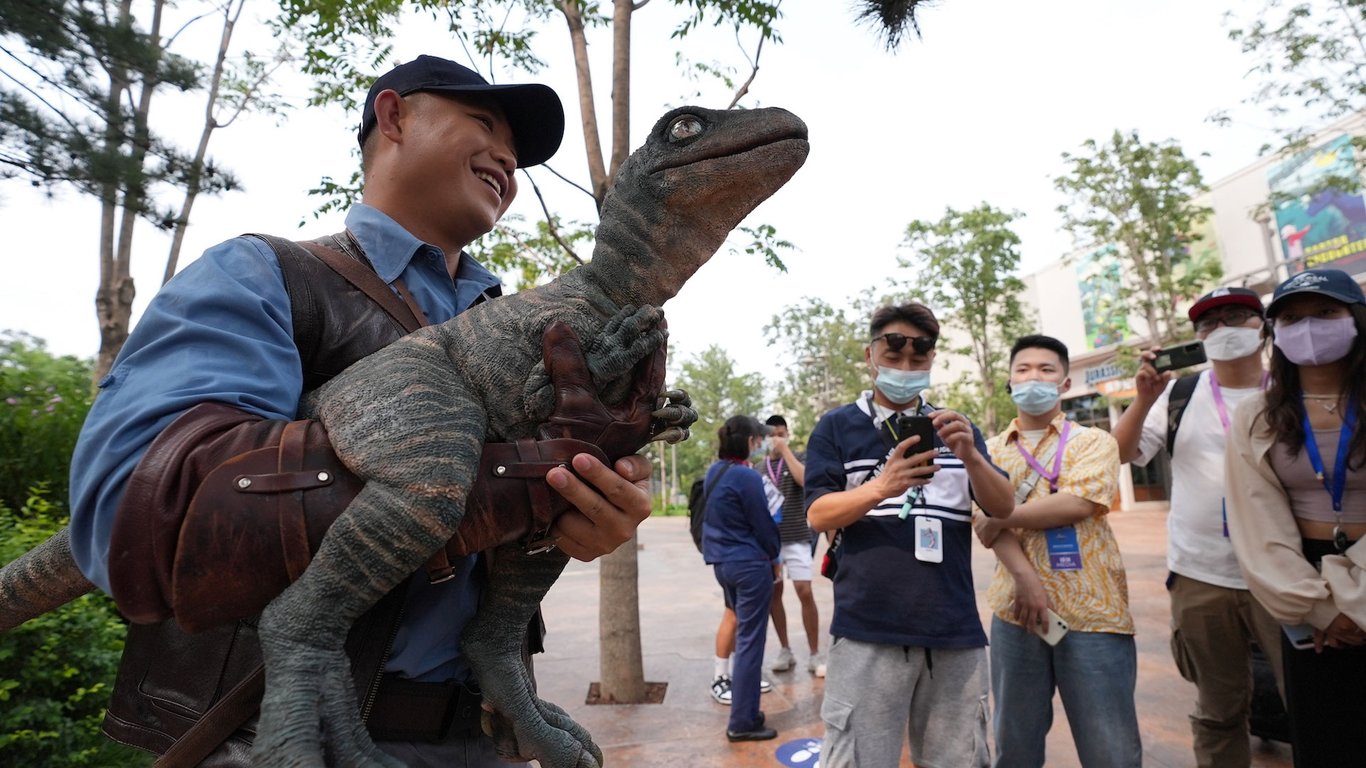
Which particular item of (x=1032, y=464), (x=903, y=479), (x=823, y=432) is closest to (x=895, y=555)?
(x=903, y=479)

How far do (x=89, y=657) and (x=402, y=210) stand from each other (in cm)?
292

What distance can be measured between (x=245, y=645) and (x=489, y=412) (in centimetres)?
52

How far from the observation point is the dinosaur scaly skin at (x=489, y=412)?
1.02 meters

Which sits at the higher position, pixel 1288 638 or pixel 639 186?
pixel 639 186

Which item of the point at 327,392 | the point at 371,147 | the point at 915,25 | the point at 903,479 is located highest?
the point at 915,25

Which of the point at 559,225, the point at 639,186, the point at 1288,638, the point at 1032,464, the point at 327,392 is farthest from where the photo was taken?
the point at 559,225

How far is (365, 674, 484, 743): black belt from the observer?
1351mm

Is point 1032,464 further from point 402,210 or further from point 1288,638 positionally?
point 402,210

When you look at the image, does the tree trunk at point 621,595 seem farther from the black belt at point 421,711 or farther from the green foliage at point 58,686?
the black belt at point 421,711

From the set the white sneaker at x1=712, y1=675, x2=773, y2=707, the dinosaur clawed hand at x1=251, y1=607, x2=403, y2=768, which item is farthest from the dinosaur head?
the white sneaker at x1=712, y1=675, x2=773, y2=707

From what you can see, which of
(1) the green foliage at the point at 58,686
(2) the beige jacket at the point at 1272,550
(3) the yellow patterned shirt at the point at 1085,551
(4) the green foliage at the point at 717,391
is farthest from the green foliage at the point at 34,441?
(4) the green foliage at the point at 717,391

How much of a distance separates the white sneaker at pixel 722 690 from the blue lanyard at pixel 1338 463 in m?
3.92

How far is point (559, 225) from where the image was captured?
729 centimetres

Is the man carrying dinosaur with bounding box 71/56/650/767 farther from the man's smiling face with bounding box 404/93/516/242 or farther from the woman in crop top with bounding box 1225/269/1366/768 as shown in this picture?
the woman in crop top with bounding box 1225/269/1366/768
